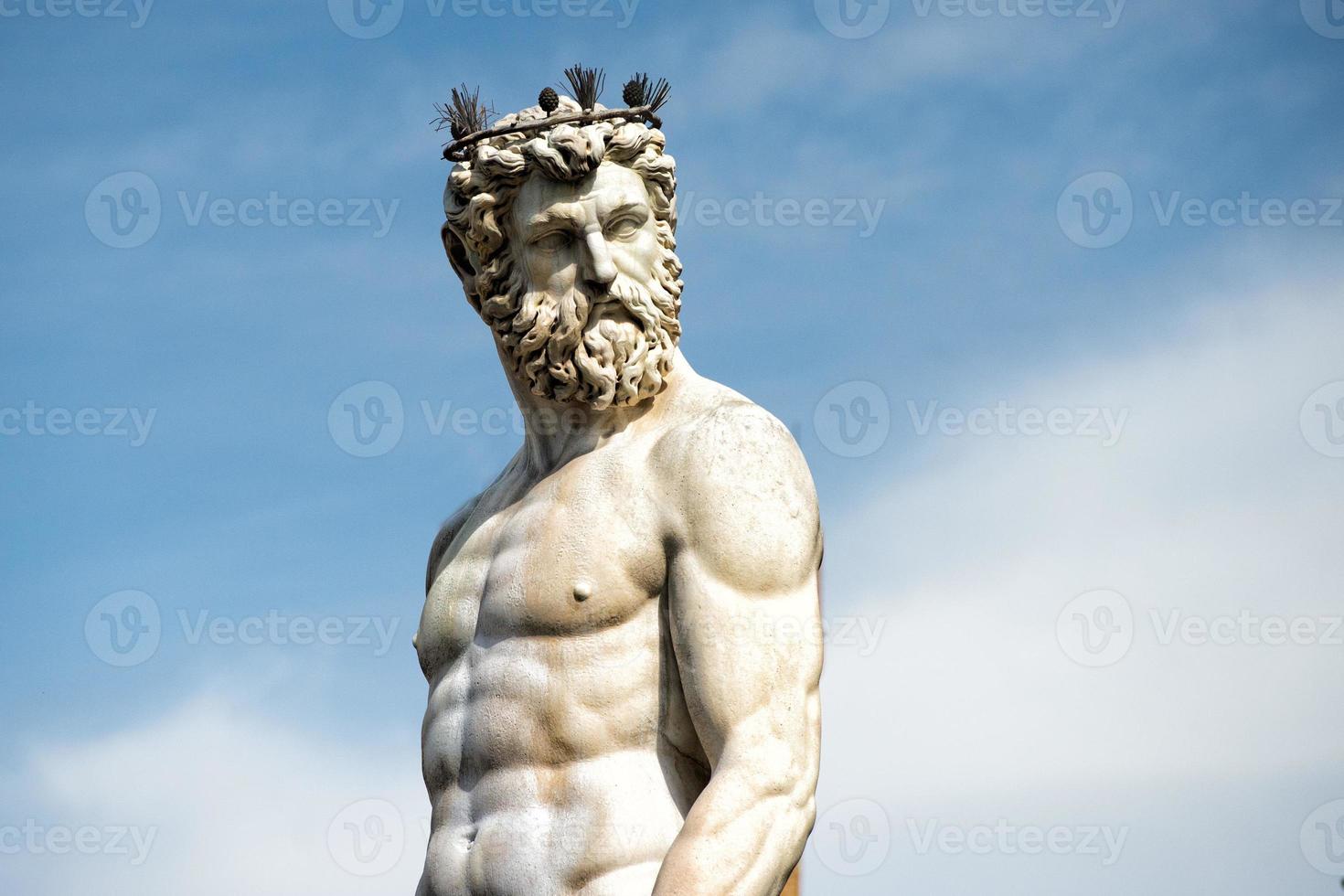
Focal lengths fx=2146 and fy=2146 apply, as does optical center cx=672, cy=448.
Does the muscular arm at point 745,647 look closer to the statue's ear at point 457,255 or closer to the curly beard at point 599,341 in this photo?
the curly beard at point 599,341

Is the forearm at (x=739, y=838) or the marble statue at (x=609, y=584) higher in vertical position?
the marble statue at (x=609, y=584)

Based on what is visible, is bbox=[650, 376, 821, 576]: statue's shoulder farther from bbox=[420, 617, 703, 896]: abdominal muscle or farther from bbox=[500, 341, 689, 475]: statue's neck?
bbox=[420, 617, 703, 896]: abdominal muscle

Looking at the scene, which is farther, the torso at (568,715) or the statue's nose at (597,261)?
the statue's nose at (597,261)

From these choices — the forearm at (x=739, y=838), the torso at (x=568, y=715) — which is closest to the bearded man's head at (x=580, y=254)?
the torso at (x=568, y=715)

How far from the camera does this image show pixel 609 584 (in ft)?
28.5

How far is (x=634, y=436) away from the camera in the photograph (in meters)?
9.15

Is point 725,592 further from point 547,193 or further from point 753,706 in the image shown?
point 547,193

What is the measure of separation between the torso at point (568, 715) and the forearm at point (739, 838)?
10.5 inches

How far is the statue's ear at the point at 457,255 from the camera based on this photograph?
955 cm

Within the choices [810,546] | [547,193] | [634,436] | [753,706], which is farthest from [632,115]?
[753,706]

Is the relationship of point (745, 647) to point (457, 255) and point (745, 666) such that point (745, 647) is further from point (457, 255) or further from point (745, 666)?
point (457, 255)

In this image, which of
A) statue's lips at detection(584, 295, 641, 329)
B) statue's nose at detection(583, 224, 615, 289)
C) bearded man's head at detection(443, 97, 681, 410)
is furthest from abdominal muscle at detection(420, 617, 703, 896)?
statue's nose at detection(583, 224, 615, 289)

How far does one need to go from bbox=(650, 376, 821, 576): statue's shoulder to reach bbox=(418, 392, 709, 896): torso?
0.52 feet

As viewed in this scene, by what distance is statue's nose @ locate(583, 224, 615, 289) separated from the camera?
29.5 feet
